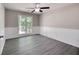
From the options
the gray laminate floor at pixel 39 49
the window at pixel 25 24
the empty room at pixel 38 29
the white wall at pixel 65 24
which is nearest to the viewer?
the gray laminate floor at pixel 39 49

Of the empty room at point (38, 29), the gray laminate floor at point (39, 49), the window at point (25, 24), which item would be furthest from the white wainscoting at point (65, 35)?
the window at point (25, 24)

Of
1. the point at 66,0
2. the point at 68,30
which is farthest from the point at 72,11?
the point at 66,0

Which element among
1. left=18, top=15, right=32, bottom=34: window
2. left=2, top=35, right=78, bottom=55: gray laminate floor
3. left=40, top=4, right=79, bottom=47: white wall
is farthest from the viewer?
left=18, top=15, right=32, bottom=34: window

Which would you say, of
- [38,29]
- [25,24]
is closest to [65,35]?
[25,24]

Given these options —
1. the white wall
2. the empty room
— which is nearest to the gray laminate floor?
the empty room

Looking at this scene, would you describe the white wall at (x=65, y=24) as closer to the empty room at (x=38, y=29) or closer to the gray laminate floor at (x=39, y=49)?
the empty room at (x=38, y=29)

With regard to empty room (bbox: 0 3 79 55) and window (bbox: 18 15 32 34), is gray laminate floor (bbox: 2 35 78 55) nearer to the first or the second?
empty room (bbox: 0 3 79 55)

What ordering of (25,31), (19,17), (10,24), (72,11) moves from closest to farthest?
(72,11) < (10,24) < (19,17) < (25,31)

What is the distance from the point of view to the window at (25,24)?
6258 millimetres

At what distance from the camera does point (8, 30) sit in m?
5.22

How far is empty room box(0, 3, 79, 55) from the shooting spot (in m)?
3.07
